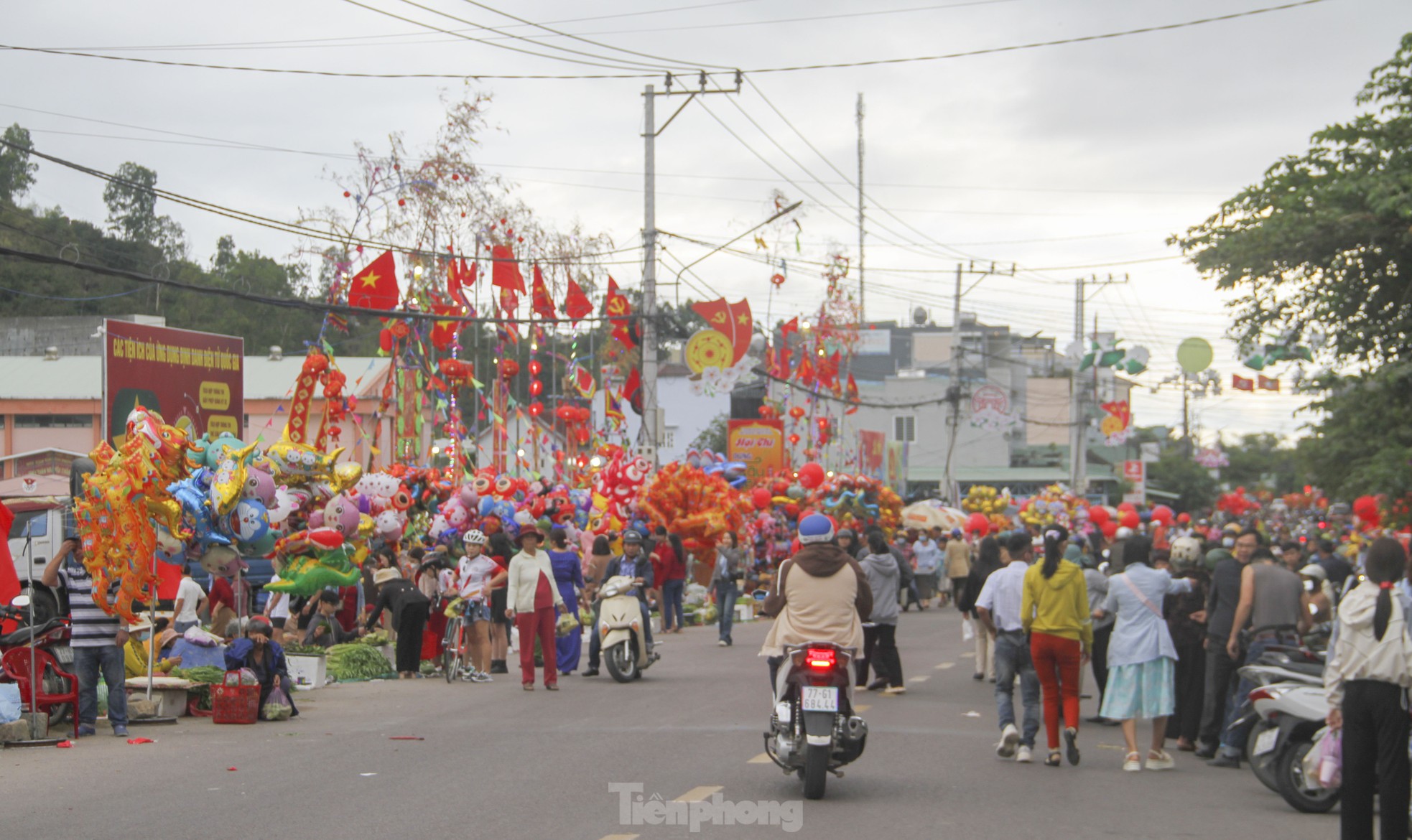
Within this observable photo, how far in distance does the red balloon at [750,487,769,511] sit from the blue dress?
41.2ft

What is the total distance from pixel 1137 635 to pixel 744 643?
11.8 meters

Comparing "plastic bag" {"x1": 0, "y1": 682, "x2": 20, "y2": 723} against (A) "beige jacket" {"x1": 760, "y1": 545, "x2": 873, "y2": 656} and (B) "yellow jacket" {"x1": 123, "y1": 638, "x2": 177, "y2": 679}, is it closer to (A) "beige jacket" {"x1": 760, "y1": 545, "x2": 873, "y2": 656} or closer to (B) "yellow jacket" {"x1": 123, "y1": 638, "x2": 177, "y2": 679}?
(B) "yellow jacket" {"x1": 123, "y1": 638, "x2": 177, "y2": 679}

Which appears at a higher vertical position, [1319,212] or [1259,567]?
[1319,212]

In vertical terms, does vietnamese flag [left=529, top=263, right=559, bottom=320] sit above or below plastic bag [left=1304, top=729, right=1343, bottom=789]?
above

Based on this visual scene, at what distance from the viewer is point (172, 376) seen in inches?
1019

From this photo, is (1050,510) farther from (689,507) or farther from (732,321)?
(689,507)

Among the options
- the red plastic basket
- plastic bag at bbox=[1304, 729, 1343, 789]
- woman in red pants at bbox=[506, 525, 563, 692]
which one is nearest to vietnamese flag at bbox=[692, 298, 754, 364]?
woman in red pants at bbox=[506, 525, 563, 692]

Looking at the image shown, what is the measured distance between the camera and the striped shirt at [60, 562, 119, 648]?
11.6 m

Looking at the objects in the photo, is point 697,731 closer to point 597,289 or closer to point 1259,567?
point 1259,567

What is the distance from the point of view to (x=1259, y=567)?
435 inches

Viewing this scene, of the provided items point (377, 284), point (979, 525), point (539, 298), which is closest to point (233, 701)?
point (377, 284)

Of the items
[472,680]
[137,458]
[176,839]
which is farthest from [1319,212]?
[176,839]

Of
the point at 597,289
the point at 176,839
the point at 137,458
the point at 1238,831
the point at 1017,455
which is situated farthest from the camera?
the point at 1017,455

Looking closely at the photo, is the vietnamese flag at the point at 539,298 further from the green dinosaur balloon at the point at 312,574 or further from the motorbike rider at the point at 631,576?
the green dinosaur balloon at the point at 312,574
